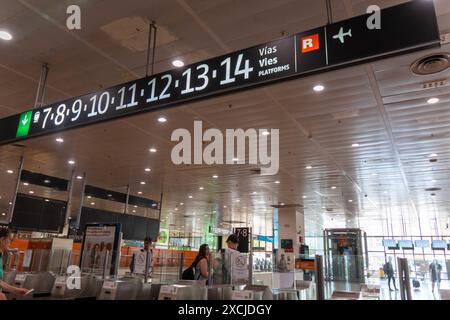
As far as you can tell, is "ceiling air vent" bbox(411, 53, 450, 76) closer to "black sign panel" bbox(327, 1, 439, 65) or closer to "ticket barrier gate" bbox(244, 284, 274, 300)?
"black sign panel" bbox(327, 1, 439, 65)

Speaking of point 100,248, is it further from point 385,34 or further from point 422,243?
point 422,243

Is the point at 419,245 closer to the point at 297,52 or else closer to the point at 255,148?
the point at 255,148

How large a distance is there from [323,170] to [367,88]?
207 inches

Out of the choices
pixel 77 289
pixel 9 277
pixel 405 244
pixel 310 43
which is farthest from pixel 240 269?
pixel 405 244

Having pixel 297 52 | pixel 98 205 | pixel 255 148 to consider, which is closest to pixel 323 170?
pixel 255 148

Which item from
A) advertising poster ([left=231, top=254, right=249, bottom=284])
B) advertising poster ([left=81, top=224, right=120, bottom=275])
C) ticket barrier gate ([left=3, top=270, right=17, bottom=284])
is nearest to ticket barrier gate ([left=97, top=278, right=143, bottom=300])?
advertising poster ([left=231, top=254, right=249, bottom=284])

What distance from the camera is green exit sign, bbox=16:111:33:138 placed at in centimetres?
414

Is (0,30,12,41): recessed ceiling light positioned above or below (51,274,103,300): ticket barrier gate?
above

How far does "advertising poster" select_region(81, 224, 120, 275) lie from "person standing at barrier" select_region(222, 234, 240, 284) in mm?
2117

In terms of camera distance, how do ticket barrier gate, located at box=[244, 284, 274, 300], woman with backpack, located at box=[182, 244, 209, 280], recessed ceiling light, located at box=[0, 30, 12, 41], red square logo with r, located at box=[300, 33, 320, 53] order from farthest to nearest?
1. woman with backpack, located at box=[182, 244, 209, 280]
2. recessed ceiling light, located at box=[0, 30, 12, 41]
3. ticket barrier gate, located at box=[244, 284, 274, 300]
4. red square logo with r, located at box=[300, 33, 320, 53]

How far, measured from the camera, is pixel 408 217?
779 inches

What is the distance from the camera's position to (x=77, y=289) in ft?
17.8

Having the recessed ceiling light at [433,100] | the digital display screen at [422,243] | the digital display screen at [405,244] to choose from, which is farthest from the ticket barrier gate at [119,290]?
the digital display screen at [422,243]

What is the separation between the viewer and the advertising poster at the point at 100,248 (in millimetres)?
6295
